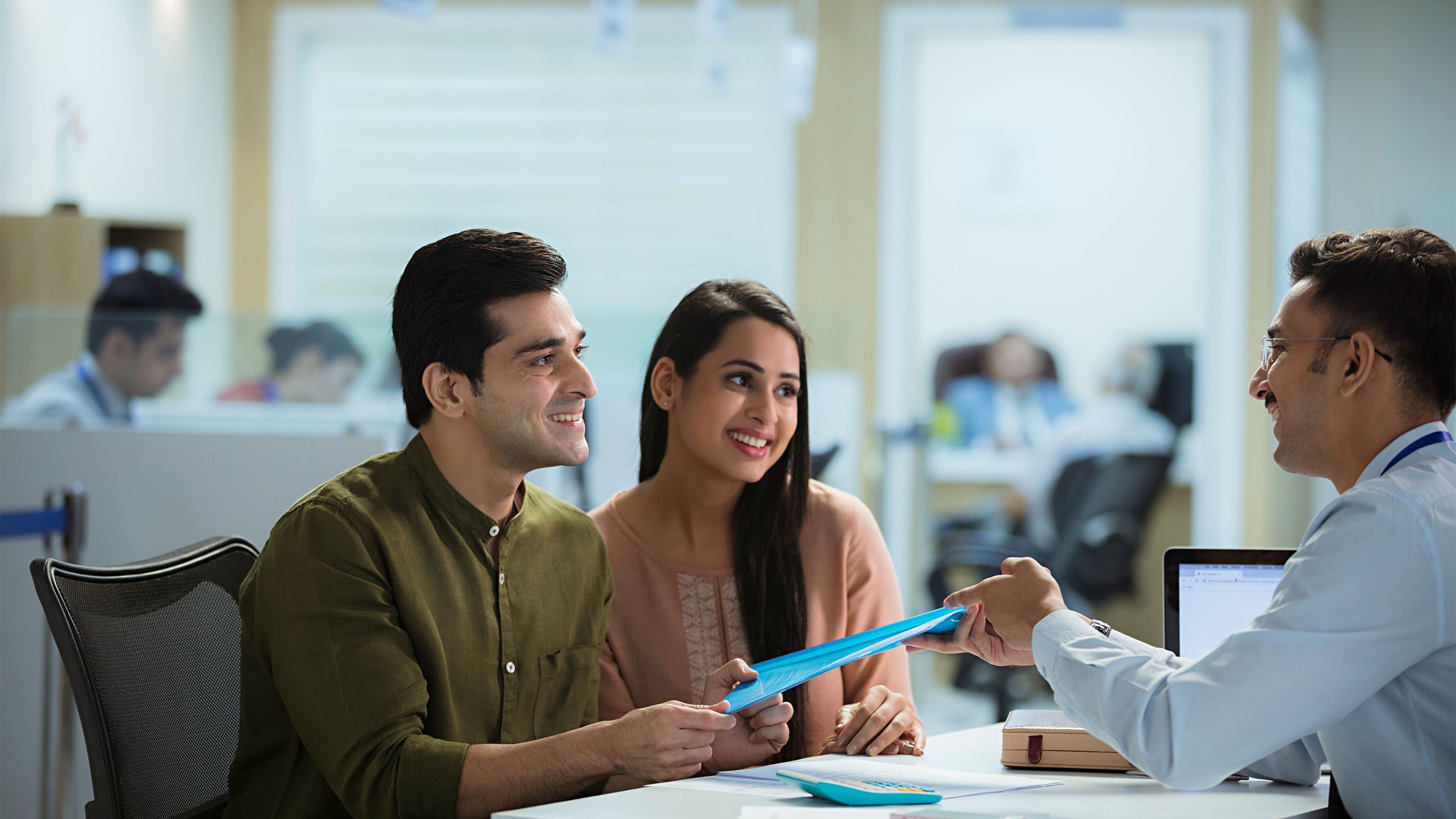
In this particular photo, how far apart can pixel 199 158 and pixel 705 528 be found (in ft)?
14.9

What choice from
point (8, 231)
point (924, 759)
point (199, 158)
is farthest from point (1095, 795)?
point (199, 158)

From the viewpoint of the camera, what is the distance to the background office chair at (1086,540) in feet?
15.4

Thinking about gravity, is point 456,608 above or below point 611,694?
above

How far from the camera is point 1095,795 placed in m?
1.58

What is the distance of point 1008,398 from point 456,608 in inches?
213

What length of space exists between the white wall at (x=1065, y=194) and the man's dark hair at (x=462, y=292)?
5.67m

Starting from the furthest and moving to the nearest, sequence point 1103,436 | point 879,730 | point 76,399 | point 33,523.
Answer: point 1103,436 < point 76,399 < point 33,523 < point 879,730

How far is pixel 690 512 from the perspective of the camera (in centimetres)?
219

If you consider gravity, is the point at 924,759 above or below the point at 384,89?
below

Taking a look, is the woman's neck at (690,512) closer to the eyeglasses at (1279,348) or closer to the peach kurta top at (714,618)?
the peach kurta top at (714,618)

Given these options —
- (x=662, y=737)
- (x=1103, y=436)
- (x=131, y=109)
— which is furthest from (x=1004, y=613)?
(x=131, y=109)

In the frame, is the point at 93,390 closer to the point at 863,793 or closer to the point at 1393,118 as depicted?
the point at 863,793

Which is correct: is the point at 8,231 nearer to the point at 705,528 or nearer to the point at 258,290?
the point at 258,290

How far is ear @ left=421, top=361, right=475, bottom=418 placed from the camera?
1.74 metres
